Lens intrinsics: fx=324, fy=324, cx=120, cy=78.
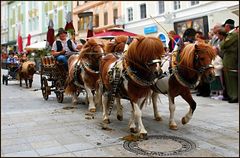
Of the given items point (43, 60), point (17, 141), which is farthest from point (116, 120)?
point (43, 60)

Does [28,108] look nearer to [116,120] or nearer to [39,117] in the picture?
[39,117]

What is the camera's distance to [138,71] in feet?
17.5

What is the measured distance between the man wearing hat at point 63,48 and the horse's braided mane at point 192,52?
4354 mm

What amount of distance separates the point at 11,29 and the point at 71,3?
55.8ft

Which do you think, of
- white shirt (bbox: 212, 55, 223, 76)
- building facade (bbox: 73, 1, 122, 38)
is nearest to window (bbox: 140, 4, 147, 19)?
building facade (bbox: 73, 1, 122, 38)

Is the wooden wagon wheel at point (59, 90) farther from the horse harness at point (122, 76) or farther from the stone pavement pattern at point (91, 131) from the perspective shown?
the horse harness at point (122, 76)

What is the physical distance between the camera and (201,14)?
68.5 ft

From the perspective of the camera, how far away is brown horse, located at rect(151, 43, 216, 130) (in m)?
5.52

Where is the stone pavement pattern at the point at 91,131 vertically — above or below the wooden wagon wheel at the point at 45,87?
below

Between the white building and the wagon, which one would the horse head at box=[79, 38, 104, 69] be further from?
the white building

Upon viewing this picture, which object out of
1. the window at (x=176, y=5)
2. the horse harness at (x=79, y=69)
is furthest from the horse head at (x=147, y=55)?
the window at (x=176, y=5)

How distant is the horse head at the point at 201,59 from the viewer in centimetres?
550

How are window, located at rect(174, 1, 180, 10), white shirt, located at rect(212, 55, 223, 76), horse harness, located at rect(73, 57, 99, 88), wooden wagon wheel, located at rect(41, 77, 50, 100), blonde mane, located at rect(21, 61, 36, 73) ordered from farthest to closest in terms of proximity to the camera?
window, located at rect(174, 1, 180, 10) < blonde mane, located at rect(21, 61, 36, 73) < wooden wagon wheel, located at rect(41, 77, 50, 100) < white shirt, located at rect(212, 55, 223, 76) < horse harness, located at rect(73, 57, 99, 88)

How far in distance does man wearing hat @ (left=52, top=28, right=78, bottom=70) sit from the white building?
878cm
